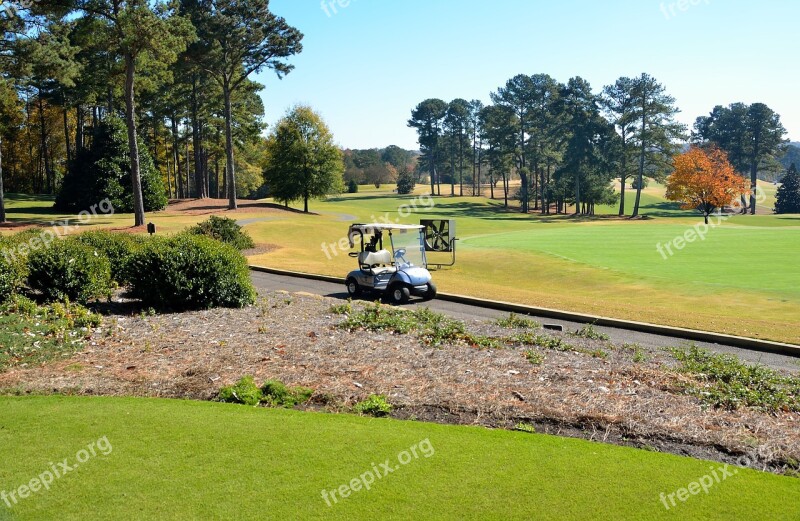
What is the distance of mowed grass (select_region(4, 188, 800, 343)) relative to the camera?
16.3 metres

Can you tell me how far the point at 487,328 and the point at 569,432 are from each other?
19.4 ft

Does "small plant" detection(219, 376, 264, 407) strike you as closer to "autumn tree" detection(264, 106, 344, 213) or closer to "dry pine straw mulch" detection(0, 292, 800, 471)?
"dry pine straw mulch" detection(0, 292, 800, 471)

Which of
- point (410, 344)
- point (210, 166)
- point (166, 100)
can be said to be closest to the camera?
point (410, 344)

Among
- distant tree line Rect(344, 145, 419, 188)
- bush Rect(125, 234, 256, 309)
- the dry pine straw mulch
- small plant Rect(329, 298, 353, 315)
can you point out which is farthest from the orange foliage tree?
bush Rect(125, 234, 256, 309)

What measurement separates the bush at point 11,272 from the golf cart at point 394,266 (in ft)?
27.1

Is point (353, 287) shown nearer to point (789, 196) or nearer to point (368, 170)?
point (789, 196)

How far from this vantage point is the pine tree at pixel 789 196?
299 feet

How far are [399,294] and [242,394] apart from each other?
10.1 meters

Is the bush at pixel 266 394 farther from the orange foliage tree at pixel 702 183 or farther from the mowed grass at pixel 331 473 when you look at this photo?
the orange foliage tree at pixel 702 183

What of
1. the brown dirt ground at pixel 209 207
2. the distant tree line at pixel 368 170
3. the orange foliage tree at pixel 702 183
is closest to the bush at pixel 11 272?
the brown dirt ground at pixel 209 207

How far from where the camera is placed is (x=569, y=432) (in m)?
6.58

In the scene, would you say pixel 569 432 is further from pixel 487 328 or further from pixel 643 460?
pixel 487 328

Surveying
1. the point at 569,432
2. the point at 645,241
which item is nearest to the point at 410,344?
the point at 569,432

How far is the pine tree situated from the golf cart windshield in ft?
308
